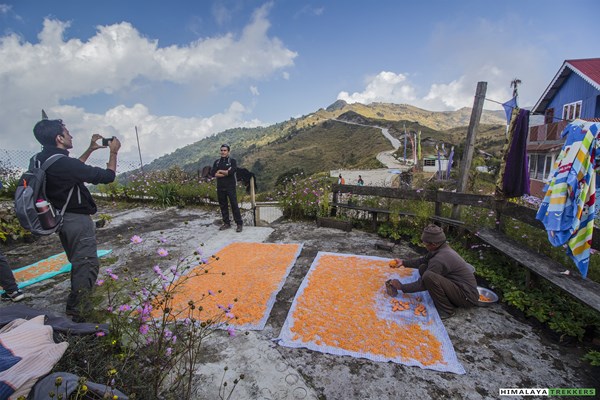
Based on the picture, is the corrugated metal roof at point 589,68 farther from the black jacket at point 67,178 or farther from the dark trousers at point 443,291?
the black jacket at point 67,178

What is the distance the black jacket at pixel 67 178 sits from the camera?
274 centimetres

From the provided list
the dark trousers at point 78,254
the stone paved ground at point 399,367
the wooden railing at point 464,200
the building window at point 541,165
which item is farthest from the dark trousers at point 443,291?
the building window at point 541,165

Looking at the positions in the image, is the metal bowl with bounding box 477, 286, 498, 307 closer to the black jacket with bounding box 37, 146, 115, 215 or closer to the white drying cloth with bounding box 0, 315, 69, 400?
the white drying cloth with bounding box 0, 315, 69, 400

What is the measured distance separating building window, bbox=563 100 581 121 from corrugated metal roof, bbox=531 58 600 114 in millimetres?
1466

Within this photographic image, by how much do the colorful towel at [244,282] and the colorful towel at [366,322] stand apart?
15.1 inches

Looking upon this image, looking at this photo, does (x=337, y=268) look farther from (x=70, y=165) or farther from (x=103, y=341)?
(x=70, y=165)

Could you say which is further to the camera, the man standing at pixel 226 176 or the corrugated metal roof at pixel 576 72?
the corrugated metal roof at pixel 576 72

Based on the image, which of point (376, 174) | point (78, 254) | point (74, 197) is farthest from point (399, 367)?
Answer: point (376, 174)

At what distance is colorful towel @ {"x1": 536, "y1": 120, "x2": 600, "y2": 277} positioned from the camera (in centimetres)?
296

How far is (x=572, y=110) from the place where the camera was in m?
16.1

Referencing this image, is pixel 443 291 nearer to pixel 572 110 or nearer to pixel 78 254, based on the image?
pixel 78 254

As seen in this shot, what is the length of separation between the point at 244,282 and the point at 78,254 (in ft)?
6.18

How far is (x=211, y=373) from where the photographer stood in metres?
2.36

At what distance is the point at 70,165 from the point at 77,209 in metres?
0.45
